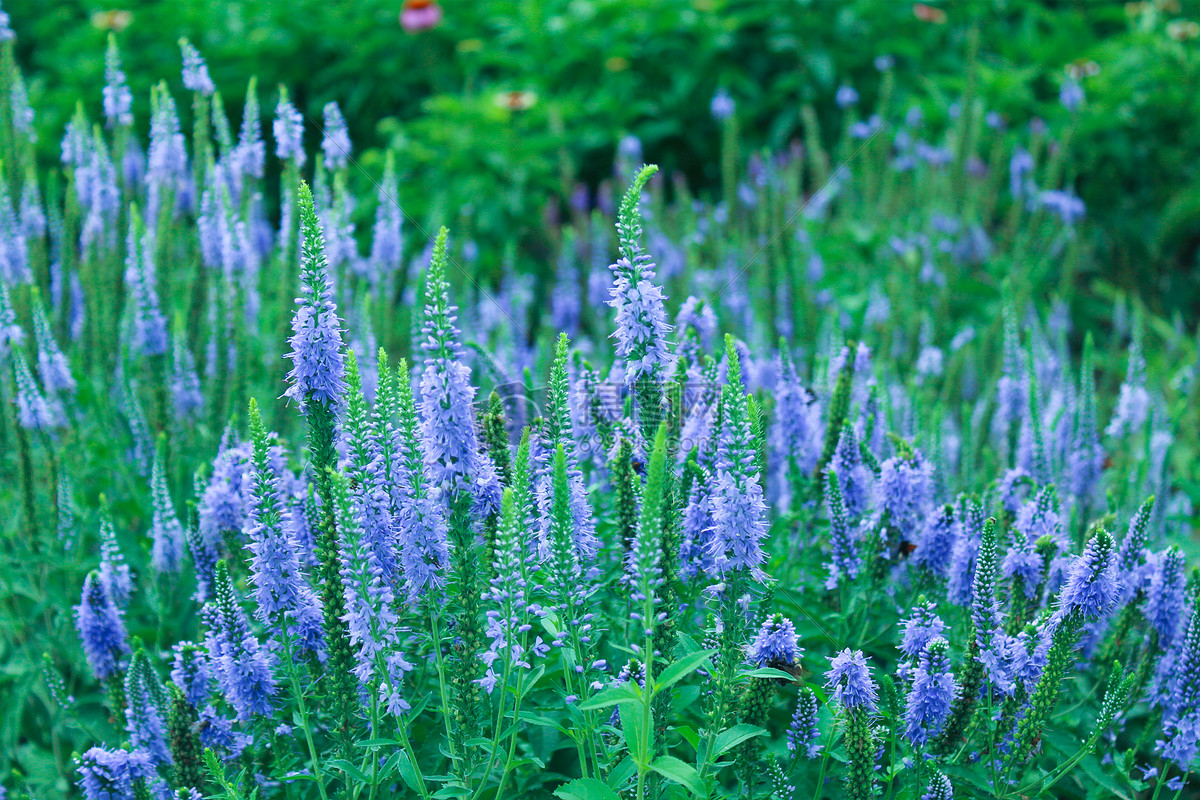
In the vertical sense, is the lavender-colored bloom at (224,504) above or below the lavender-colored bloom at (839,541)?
above

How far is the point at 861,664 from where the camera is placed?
7.06ft

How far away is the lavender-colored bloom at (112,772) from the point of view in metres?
2.43

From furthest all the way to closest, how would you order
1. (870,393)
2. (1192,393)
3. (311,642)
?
(1192,393), (870,393), (311,642)

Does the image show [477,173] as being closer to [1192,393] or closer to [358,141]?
[358,141]

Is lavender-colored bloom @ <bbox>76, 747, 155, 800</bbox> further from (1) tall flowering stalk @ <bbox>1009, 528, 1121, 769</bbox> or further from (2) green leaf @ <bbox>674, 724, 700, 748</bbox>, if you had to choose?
(1) tall flowering stalk @ <bbox>1009, 528, 1121, 769</bbox>

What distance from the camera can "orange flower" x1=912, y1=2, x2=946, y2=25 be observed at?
8977mm

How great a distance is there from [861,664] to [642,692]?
0.52m

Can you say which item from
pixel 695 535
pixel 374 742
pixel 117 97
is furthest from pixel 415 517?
pixel 117 97

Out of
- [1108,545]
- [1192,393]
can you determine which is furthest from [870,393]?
[1192,393]

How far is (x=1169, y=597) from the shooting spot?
2.80 meters

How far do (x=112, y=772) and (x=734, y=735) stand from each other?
5.24 feet

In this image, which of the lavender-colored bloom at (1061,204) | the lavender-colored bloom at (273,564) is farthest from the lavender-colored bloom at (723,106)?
the lavender-colored bloom at (273,564)

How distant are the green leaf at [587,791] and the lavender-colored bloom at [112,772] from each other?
117 cm

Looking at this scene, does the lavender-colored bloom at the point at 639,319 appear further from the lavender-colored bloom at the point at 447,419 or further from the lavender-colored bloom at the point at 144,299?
the lavender-colored bloom at the point at 144,299
